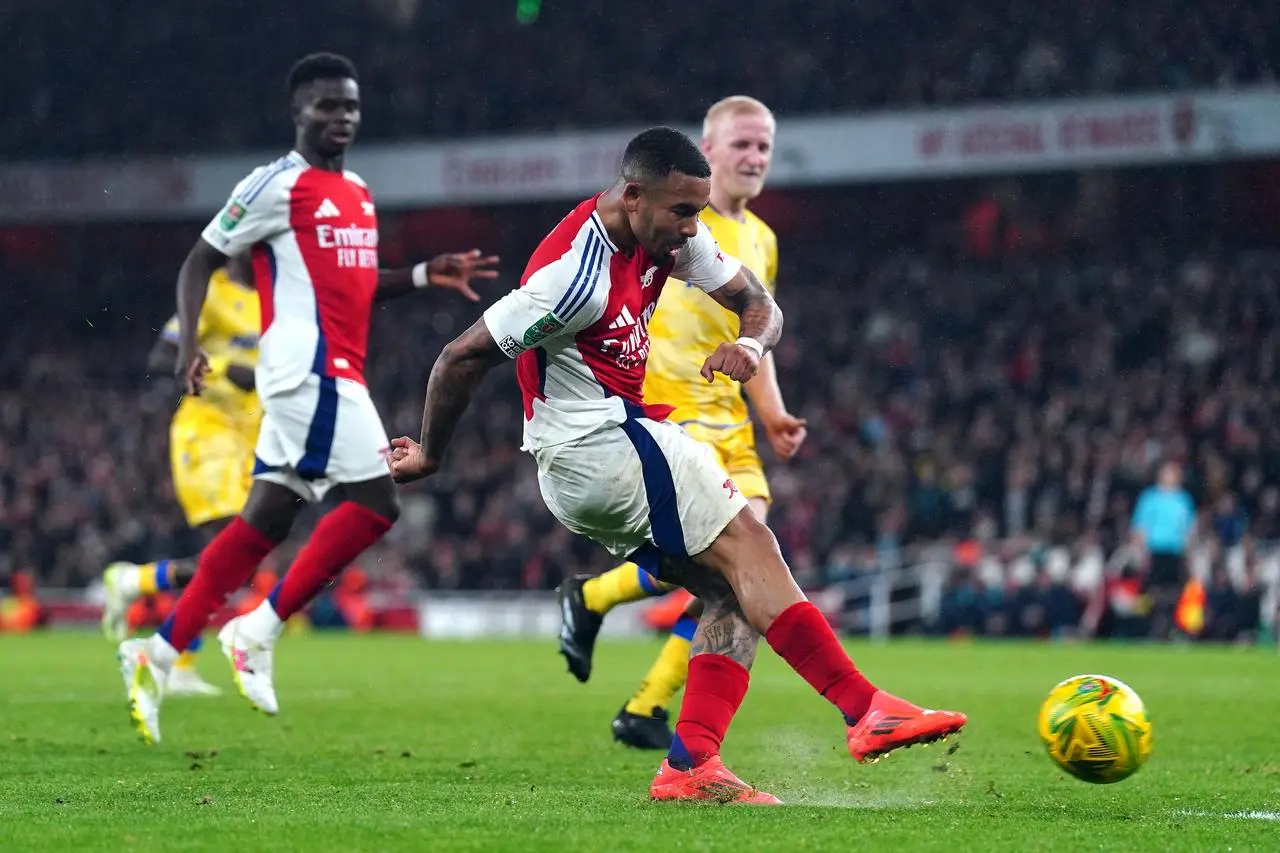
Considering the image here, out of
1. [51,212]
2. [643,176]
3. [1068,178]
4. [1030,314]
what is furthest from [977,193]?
[643,176]

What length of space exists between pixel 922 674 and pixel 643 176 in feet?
25.1

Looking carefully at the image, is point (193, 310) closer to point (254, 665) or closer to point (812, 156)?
point (254, 665)

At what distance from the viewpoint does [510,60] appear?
2728 centimetres

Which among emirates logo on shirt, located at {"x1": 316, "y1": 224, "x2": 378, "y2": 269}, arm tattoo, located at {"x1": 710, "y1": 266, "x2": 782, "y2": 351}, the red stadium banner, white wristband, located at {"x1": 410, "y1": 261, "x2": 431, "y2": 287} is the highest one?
the red stadium banner

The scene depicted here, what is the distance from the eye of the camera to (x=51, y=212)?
2678 cm

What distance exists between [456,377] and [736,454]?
2317mm

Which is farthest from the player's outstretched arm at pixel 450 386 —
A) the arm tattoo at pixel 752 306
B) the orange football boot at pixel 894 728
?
the orange football boot at pixel 894 728

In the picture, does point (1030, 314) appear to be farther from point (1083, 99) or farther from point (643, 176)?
point (643, 176)

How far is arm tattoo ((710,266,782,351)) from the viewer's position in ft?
16.6

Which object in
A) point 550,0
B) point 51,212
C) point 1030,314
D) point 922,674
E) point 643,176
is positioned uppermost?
point 550,0

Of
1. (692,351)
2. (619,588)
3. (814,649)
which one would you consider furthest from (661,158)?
(619,588)

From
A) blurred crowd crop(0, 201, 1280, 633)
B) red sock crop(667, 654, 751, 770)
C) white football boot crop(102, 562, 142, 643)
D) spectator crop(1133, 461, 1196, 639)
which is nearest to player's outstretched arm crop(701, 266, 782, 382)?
red sock crop(667, 654, 751, 770)

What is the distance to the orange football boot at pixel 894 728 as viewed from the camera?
4.37m

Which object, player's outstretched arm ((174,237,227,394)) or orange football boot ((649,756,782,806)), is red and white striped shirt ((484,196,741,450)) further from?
player's outstretched arm ((174,237,227,394))
